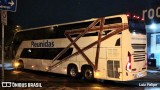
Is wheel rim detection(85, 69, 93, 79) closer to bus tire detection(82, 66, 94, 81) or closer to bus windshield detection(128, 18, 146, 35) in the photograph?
bus tire detection(82, 66, 94, 81)

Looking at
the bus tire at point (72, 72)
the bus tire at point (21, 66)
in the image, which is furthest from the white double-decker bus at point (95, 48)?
the bus tire at point (21, 66)

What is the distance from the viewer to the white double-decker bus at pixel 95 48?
1441 centimetres

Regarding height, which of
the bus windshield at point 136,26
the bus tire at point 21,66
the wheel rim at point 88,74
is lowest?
the wheel rim at point 88,74

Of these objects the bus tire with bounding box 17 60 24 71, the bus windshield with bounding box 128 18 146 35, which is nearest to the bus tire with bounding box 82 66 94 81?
the bus windshield with bounding box 128 18 146 35

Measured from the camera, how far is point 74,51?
1727 centimetres

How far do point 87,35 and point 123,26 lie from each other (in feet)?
8.88

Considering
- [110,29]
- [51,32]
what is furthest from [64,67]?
[110,29]

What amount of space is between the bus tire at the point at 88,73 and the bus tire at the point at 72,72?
0.69 metres

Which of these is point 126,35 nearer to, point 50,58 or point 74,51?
point 74,51

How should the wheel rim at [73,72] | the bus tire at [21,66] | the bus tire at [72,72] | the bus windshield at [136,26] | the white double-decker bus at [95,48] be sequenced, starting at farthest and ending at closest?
the bus tire at [21,66]
the wheel rim at [73,72]
the bus tire at [72,72]
the bus windshield at [136,26]
the white double-decker bus at [95,48]

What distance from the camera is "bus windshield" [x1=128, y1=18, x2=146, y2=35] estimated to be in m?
14.6

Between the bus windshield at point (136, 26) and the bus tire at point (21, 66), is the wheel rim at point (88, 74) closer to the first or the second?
the bus windshield at point (136, 26)

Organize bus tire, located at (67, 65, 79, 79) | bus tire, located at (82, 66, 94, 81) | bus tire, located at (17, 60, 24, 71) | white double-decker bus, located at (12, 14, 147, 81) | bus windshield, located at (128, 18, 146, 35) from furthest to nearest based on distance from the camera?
bus tire, located at (17, 60, 24, 71), bus tire, located at (67, 65, 79, 79), bus tire, located at (82, 66, 94, 81), bus windshield, located at (128, 18, 146, 35), white double-decker bus, located at (12, 14, 147, 81)


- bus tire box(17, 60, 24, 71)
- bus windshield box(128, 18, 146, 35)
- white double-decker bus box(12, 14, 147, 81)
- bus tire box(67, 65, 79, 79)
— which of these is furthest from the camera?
bus tire box(17, 60, 24, 71)
